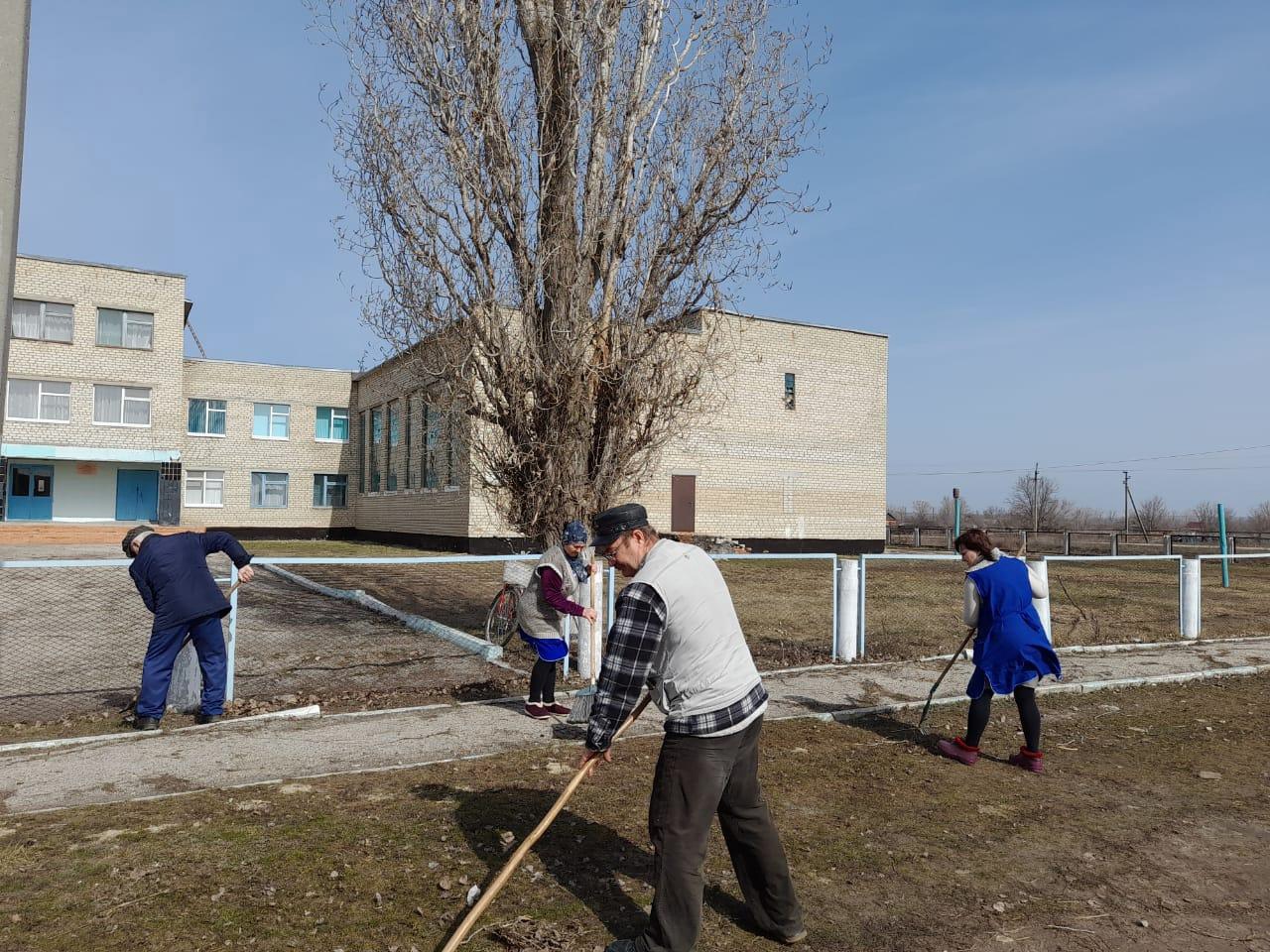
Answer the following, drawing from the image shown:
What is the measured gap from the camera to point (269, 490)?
122 ft

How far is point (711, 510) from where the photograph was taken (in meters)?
30.2

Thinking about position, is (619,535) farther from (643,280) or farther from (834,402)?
(834,402)

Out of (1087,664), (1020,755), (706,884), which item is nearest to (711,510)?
(1087,664)

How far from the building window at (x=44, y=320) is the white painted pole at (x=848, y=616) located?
3187 centimetres

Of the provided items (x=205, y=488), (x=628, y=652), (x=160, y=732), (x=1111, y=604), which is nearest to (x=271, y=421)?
(x=205, y=488)

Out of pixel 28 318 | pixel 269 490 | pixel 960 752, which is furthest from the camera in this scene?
pixel 269 490

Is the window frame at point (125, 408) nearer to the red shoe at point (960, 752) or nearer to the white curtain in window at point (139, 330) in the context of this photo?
the white curtain in window at point (139, 330)

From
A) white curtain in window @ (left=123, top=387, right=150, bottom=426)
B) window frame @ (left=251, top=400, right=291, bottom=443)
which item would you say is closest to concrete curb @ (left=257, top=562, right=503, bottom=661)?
white curtain in window @ (left=123, top=387, right=150, bottom=426)

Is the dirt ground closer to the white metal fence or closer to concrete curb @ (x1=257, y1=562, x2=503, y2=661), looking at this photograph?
the white metal fence

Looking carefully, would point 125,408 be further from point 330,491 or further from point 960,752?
point 960,752

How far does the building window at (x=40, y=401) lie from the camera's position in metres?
31.4

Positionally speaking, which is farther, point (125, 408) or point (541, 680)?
point (125, 408)

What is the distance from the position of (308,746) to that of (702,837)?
12.4ft

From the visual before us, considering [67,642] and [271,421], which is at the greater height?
[271,421]
